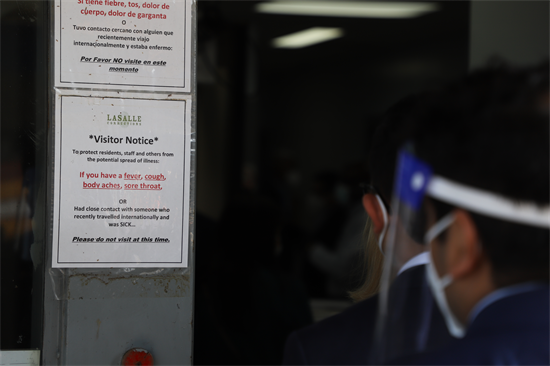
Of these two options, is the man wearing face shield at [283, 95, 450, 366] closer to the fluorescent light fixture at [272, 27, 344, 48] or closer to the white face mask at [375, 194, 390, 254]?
the white face mask at [375, 194, 390, 254]

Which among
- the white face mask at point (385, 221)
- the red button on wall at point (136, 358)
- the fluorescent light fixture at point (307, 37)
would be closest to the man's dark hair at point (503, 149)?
the white face mask at point (385, 221)

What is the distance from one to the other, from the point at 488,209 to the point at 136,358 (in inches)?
39.8

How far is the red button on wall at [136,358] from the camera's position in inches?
49.9

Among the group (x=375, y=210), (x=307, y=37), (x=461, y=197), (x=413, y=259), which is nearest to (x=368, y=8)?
(x=307, y=37)

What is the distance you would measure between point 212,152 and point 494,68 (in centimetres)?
146

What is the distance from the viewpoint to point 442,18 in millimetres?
2641

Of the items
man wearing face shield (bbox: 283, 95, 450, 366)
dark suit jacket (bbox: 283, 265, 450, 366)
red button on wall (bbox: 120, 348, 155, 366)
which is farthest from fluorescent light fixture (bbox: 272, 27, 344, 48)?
dark suit jacket (bbox: 283, 265, 450, 366)

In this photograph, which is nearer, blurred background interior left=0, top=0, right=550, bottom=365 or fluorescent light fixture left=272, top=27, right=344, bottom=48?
blurred background interior left=0, top=0, right=550, bottom=365

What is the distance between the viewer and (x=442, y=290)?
722 mm

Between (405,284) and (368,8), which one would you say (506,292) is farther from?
(368,8)

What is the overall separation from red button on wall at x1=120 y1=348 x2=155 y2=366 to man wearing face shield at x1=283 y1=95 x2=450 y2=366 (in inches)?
18.7

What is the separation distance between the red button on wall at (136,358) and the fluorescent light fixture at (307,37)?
5.36 ft

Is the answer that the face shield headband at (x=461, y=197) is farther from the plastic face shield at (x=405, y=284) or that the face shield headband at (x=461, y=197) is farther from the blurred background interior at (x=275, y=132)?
the blurred background interior at (x=275, y=132)

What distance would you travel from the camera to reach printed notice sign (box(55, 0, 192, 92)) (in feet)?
4.17
